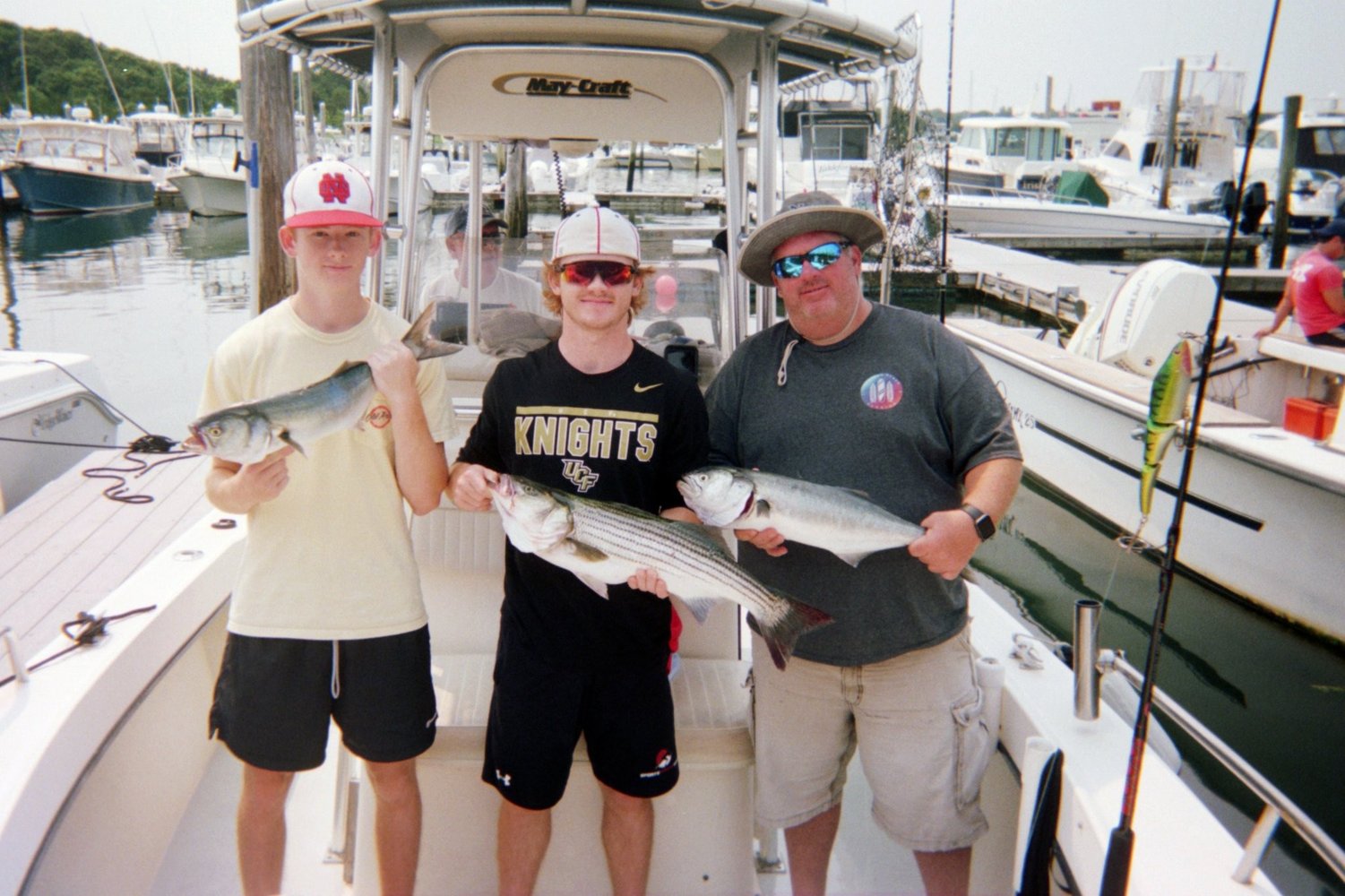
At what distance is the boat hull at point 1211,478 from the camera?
6.07 m

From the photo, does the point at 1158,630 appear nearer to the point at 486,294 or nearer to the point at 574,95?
the point at 574,95

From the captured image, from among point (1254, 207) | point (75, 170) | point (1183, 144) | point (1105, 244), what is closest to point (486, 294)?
point (1254, 207)

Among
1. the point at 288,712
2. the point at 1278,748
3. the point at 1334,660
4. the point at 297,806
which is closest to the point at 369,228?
the point at 288,712

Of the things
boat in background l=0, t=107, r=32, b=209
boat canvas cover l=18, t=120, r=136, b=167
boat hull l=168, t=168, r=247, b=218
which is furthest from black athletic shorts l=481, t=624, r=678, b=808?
boat canvas cover l=18, t=120, r=136, b=167

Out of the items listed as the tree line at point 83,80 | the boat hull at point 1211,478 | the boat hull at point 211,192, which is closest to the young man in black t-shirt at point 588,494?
the boat hull at point 1211,478

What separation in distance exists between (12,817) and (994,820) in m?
2.60

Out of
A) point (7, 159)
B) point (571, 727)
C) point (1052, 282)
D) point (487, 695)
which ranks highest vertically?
point (7, 159)

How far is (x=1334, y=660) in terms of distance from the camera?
243 inches

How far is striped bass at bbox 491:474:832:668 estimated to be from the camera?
211 cm

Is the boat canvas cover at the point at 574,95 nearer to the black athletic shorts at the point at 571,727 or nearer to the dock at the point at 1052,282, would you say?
the black athletic shorts at the point at 571,727

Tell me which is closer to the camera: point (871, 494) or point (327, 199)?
point (327, 199)

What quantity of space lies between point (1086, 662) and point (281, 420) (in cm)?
208

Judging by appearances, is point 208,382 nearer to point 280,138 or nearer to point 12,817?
point 12,817

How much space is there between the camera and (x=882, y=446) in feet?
7.82
